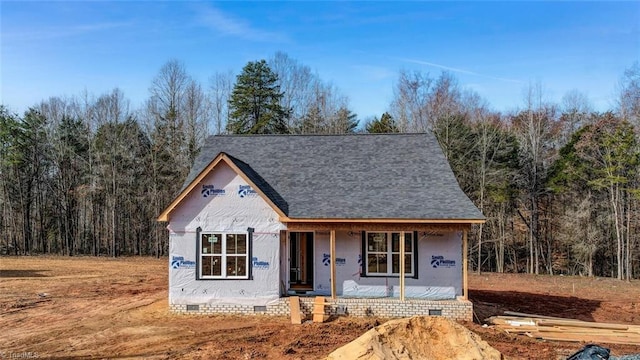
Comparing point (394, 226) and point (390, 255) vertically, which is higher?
point (394, 226)

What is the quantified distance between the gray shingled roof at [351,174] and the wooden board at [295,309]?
2.54m

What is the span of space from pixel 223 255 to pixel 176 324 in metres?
2.37

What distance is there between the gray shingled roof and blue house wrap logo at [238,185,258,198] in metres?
0.27

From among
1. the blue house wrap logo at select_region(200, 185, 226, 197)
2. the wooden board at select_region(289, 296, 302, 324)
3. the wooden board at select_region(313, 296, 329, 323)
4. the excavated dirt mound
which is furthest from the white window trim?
the excavated dirt mound

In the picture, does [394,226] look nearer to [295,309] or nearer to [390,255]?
[390,255]

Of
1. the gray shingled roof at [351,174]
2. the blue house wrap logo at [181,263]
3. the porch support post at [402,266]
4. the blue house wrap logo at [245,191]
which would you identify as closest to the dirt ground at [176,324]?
the porch support post at [402,266]

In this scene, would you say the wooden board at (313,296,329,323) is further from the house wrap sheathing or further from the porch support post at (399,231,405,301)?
the porch support post at (399,231,405,301)

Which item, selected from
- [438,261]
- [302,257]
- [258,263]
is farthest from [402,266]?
[258,263]

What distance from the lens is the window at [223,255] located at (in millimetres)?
13727

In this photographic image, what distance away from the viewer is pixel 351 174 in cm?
1554

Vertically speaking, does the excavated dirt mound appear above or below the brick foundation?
above

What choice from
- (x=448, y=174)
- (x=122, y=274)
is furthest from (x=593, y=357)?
(x=122, y=274)

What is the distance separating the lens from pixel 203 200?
45.6 feet

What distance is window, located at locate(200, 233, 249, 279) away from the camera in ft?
45.0
